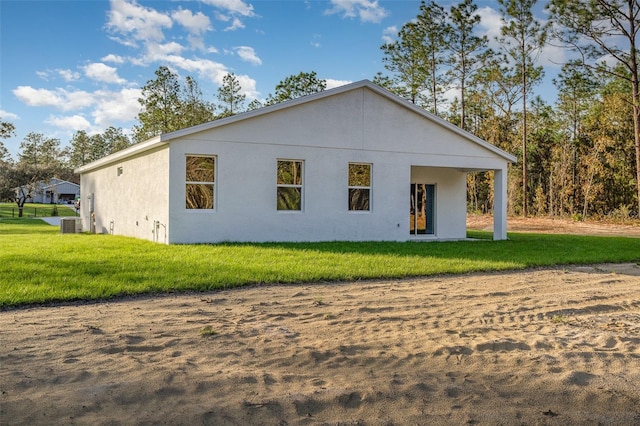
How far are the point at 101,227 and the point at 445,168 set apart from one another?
1390 centimetres

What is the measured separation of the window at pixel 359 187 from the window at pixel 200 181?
14.0 feet

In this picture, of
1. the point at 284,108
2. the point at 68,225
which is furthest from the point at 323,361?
the point at 68,225

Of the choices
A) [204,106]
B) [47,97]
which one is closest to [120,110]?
[204,106]

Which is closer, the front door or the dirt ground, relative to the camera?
the front door

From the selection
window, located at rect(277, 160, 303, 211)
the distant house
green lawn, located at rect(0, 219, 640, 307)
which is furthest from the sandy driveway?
the distant house

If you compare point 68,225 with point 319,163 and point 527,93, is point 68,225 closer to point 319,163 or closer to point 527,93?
point 319,163

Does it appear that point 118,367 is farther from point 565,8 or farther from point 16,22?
point 565,8

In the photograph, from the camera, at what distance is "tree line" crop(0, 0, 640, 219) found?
2603 centimetres

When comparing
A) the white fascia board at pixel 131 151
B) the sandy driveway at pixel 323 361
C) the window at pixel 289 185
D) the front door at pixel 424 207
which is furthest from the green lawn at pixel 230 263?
the front door at pixel 424 207

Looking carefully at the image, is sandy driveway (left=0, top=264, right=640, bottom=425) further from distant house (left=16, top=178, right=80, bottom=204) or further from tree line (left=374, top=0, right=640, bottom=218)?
distant house (left=16, top=178, right=80, bottom=204)

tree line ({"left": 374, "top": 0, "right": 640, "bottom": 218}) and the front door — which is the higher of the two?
tree line ({"left": 374, "top": 0, "right": 640, "bottom": 218})

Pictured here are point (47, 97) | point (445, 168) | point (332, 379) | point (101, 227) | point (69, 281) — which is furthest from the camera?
point (47, 97)

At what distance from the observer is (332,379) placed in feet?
13.0

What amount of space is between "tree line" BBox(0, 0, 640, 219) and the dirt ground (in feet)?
8.85
